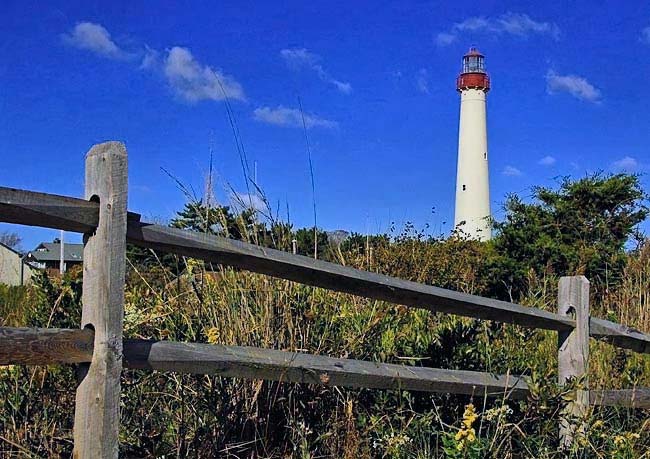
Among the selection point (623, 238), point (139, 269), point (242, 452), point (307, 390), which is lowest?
point (242, 452)

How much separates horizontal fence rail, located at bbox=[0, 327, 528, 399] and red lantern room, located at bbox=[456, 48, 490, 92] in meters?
34.3

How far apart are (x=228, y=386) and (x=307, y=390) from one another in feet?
1.39

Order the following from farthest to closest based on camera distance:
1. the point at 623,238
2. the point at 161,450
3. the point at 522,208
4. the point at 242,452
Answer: the point at 522,208 < the point at 623,238 < the point at 242,452 < the point at 161,450

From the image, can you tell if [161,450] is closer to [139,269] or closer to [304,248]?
[139,269]

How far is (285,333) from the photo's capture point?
13.6 ft

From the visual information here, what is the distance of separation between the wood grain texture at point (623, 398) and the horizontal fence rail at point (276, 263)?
349 millimetres

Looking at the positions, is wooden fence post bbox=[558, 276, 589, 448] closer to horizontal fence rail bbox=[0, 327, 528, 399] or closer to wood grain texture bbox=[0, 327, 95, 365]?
horizontal fence rail bbox=[0, 327, 528, 399]

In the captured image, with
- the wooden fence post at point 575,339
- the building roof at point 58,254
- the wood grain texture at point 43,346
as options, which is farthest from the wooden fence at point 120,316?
the building roof at point 58,254

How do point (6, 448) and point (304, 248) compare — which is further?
point (304, 248)

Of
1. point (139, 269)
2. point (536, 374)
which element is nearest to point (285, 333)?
point (139, 269)

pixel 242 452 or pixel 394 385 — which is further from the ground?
pixel 394 385

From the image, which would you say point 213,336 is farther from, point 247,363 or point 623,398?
point 623,398

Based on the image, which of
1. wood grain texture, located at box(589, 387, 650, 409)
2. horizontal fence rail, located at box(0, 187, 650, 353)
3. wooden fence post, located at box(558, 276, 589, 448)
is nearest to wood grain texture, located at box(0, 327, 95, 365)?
horizontal fence rail, located at box(0, 187, 650, 353)

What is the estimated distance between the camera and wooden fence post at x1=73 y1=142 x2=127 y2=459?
2.51 metres
